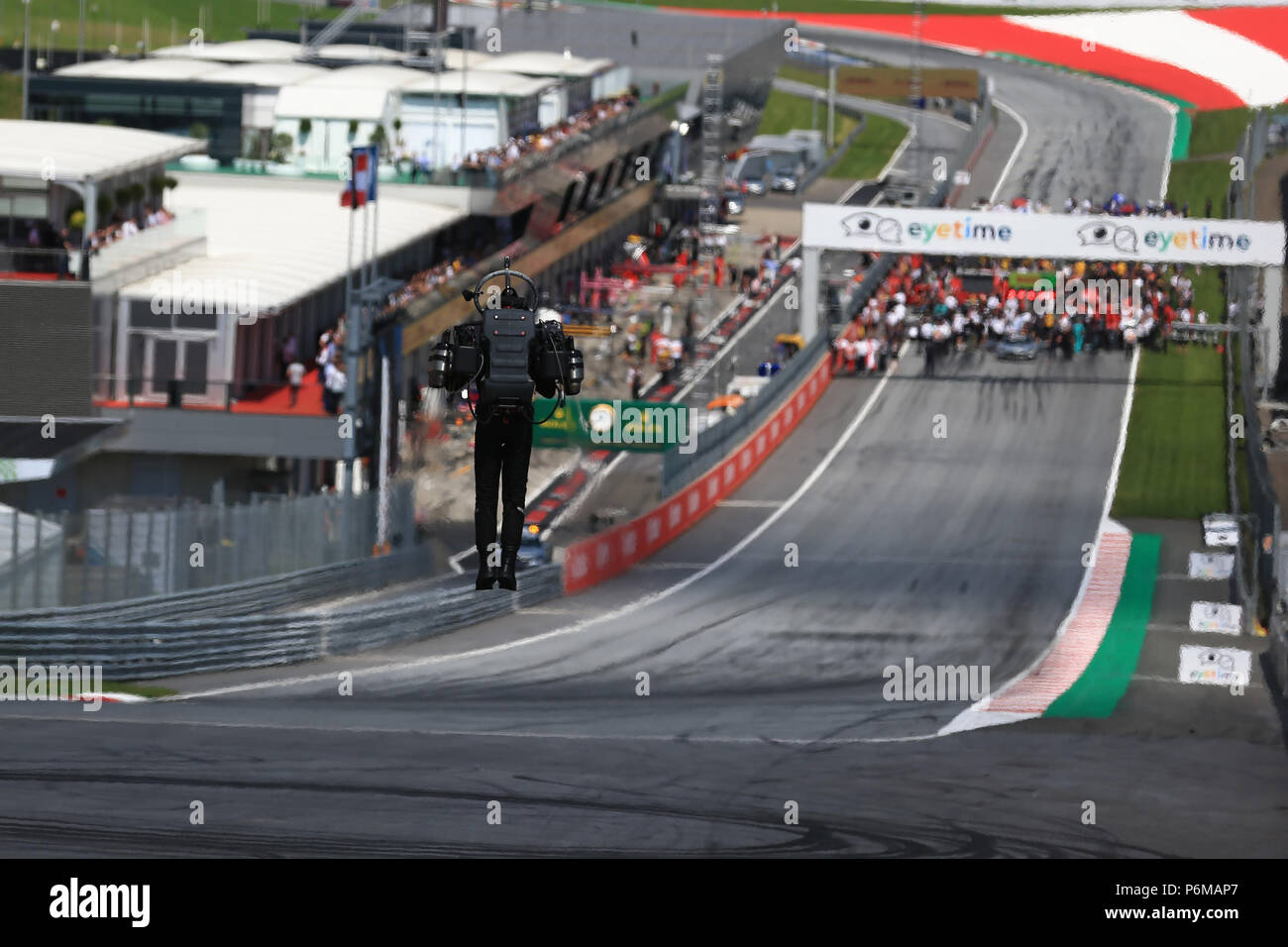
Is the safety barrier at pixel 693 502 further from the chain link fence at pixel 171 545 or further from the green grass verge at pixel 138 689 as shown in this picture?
the green grass verge at pixel 138 689

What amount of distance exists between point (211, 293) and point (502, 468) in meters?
27.7

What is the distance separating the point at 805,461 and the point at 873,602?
13865 millimetres

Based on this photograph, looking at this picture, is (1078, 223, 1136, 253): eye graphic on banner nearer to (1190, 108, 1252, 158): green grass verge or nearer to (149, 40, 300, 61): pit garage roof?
(149, 40, 300, 61): pit garage roof

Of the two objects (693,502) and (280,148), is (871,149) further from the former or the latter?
(693,502)

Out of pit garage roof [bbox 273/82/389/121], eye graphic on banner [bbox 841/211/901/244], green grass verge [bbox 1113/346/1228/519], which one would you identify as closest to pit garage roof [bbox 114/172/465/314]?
pit garage roof [bbox 273/82/389/121]

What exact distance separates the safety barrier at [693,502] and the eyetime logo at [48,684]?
Result: 42.7ft

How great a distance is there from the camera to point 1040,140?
110688 mm

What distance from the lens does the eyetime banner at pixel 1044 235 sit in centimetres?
6588

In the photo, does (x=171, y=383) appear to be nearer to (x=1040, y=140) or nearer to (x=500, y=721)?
(x=500, y=721)

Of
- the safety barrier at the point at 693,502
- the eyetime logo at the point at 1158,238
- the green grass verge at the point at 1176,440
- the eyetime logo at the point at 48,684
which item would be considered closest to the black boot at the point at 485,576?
the eyetime logo at the point at 48,684

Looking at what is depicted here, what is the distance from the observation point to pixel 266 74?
79188 mm

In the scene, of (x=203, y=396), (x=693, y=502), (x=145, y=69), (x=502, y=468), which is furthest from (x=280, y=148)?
(x=502, y=468)

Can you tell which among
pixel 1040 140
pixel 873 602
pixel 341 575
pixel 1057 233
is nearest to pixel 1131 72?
pixel 1040 140
